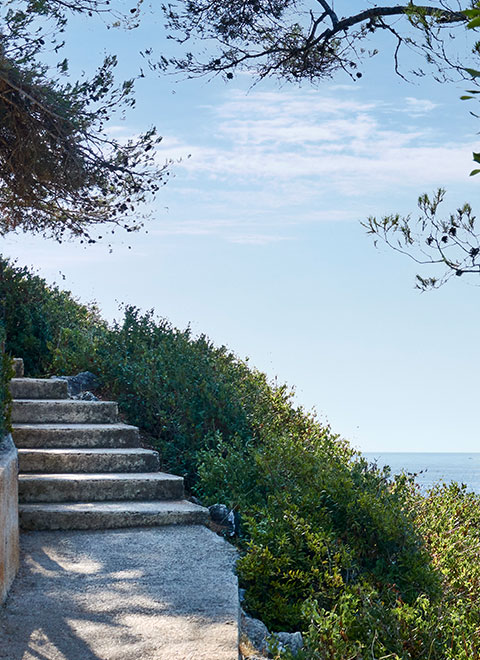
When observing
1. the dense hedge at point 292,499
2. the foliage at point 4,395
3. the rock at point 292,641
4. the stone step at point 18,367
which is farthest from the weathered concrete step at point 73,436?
the rock at point 292,641

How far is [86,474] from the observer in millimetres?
6301

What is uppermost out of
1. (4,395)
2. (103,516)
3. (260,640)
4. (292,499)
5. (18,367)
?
(18,367)

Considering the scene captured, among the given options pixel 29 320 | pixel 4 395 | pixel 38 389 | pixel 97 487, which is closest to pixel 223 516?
pixel 97 487

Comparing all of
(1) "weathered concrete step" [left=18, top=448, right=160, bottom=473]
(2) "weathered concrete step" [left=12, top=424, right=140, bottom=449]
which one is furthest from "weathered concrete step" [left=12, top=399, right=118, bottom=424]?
(1) "weathered concrete step" [left=18, top=448, right=160, bottom=473]

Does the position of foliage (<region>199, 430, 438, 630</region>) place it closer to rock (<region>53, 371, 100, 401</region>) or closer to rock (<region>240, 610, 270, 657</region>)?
rock (<region>240, 610, 270, 657</region>)

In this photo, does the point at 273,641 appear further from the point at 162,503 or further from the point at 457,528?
the point at 457,528

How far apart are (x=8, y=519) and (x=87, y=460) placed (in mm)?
2071

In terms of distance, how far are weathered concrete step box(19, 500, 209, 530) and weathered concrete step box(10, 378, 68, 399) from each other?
2.41 m

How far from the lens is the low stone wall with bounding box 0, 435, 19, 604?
403 centimetres

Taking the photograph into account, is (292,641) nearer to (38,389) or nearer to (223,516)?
(223,516)

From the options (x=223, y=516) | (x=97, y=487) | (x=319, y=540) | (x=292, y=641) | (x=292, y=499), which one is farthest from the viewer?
(x=97, y=487)

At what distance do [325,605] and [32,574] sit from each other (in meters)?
1.91

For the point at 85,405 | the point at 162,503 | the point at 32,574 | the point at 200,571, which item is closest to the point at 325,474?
the point at 200,571

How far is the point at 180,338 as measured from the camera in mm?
9398
